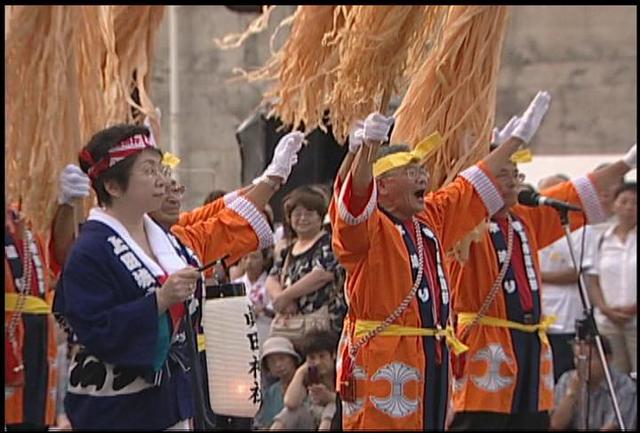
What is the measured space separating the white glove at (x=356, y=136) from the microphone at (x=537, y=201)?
2.78ft

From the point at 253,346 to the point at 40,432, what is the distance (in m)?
1.68

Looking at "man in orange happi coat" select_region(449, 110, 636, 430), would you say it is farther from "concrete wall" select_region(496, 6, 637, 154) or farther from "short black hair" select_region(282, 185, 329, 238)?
"concrete wall" select_region(496, 6, 637, 154)

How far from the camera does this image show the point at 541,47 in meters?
9.58

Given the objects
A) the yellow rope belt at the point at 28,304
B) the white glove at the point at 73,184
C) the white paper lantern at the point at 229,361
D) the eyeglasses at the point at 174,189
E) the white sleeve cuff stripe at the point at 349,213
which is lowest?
the white paper lantern at the point at 229,361

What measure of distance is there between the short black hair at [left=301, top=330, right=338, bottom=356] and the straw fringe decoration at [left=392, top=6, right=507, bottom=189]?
1.44 meters

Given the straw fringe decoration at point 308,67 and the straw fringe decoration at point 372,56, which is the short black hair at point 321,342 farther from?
the straw fringe decoration at point 372,56

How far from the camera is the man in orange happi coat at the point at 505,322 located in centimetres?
525

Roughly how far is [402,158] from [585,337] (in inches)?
57.8

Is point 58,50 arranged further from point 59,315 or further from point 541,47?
point 541,47

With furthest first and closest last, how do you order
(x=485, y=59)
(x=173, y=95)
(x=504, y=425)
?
(x=173, y=95)
(x=504, y=425)
(x=485, y=59)

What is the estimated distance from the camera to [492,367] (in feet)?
17.2

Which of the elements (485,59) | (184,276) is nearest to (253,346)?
(184,276)

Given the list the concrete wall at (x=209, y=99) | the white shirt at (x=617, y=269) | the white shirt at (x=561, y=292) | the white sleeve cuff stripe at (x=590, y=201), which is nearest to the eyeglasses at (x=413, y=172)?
the white sleeve cuff stripe at (x=590, y=201)

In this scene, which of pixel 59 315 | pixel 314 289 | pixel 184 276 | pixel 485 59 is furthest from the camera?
pixel 314 289
